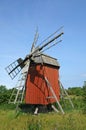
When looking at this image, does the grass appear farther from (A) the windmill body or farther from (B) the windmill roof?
(B) the windmill roof

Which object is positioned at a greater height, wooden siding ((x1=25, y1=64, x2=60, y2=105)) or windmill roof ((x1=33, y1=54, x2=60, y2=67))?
windmill roof ((x1=33, y1=54, x2=60, y2=67))

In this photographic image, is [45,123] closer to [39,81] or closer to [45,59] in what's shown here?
[39,81]

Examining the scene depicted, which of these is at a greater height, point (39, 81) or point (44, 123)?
point (39, 81)

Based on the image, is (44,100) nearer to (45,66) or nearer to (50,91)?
(50,91)

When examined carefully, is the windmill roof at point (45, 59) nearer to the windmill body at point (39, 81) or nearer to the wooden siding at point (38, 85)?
the windmill body at point (39, 81)

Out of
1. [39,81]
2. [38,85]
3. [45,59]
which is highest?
[45,59]

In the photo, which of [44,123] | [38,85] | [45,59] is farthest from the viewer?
[45,59]

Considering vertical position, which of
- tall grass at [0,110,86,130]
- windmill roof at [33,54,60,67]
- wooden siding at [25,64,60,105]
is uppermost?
windmill roof at [33,54,60,67]

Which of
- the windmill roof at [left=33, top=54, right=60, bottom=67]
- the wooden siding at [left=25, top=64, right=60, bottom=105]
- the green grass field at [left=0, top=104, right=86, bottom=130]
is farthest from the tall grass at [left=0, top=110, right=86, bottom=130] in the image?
the windmill roof at [left=33, top=54, right=60, bottom=67]

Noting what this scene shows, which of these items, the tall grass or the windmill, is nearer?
the tall grass

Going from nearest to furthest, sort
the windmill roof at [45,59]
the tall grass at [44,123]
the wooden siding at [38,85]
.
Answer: the tall grass at [44,123], the wooden siding at [38,85], the windmill roof at [45,59]

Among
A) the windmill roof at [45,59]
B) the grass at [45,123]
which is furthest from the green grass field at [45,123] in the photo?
the windmill roof at [45,59]

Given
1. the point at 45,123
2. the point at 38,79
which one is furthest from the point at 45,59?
the point at 45,123

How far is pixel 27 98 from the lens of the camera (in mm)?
21906
